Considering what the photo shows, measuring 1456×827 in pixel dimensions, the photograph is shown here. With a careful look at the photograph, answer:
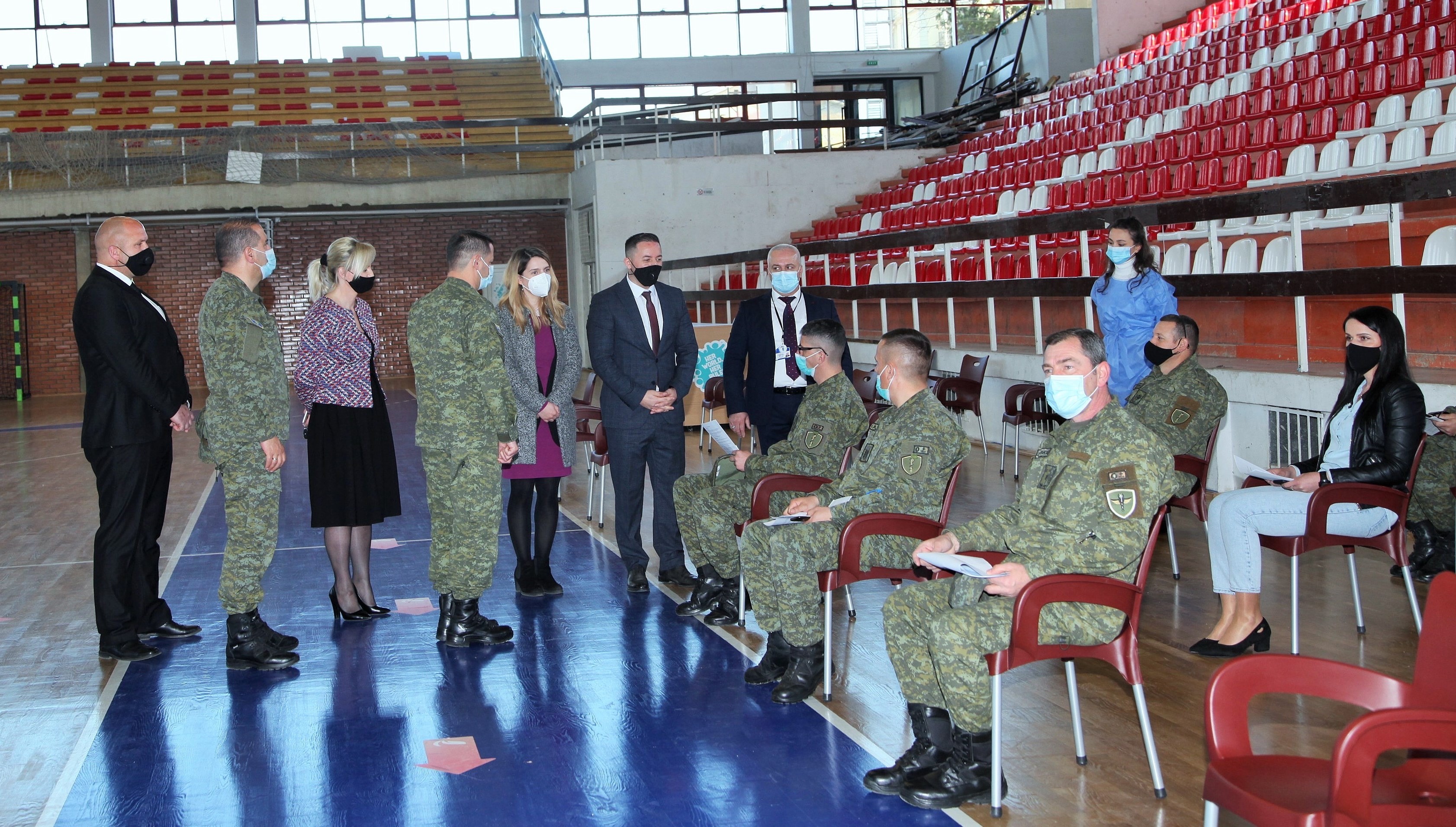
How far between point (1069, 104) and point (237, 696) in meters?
13.7

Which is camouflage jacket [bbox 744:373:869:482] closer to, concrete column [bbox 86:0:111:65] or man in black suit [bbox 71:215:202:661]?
man in black suit [bbox 71:215:202:661]

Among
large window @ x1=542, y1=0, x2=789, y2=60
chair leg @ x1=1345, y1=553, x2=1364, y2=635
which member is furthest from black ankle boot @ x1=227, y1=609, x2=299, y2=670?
Result: large window @ x1=542, y1=0, x2=789, y2=60

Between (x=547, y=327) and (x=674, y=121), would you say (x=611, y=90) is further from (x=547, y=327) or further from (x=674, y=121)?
(x=547, y=327)

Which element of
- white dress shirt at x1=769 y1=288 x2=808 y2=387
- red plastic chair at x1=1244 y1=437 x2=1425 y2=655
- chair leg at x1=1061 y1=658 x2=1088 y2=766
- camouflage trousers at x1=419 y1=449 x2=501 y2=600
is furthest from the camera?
white dress shirt at x1=769 y1=288 x2=808 y2=387

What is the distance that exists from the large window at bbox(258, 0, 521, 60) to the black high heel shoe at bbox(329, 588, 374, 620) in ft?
67.5

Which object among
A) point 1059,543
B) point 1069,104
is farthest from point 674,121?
point 1059,543

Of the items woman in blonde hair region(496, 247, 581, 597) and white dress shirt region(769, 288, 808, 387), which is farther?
white dress shirt region(769, 288, 808, 387)

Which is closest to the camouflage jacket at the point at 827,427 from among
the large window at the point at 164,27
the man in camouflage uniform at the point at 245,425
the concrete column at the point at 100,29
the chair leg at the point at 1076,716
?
the chair leg at the point at 1076,716

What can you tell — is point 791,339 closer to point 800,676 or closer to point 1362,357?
point 800,676

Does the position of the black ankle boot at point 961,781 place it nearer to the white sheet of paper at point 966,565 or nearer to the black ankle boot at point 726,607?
the white sheet of paper at point 966,565

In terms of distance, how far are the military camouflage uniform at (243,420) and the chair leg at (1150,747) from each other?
2.92 meters

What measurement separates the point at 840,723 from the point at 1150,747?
98 centimetres

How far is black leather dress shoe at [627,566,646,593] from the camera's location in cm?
528

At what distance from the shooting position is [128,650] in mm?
4453
